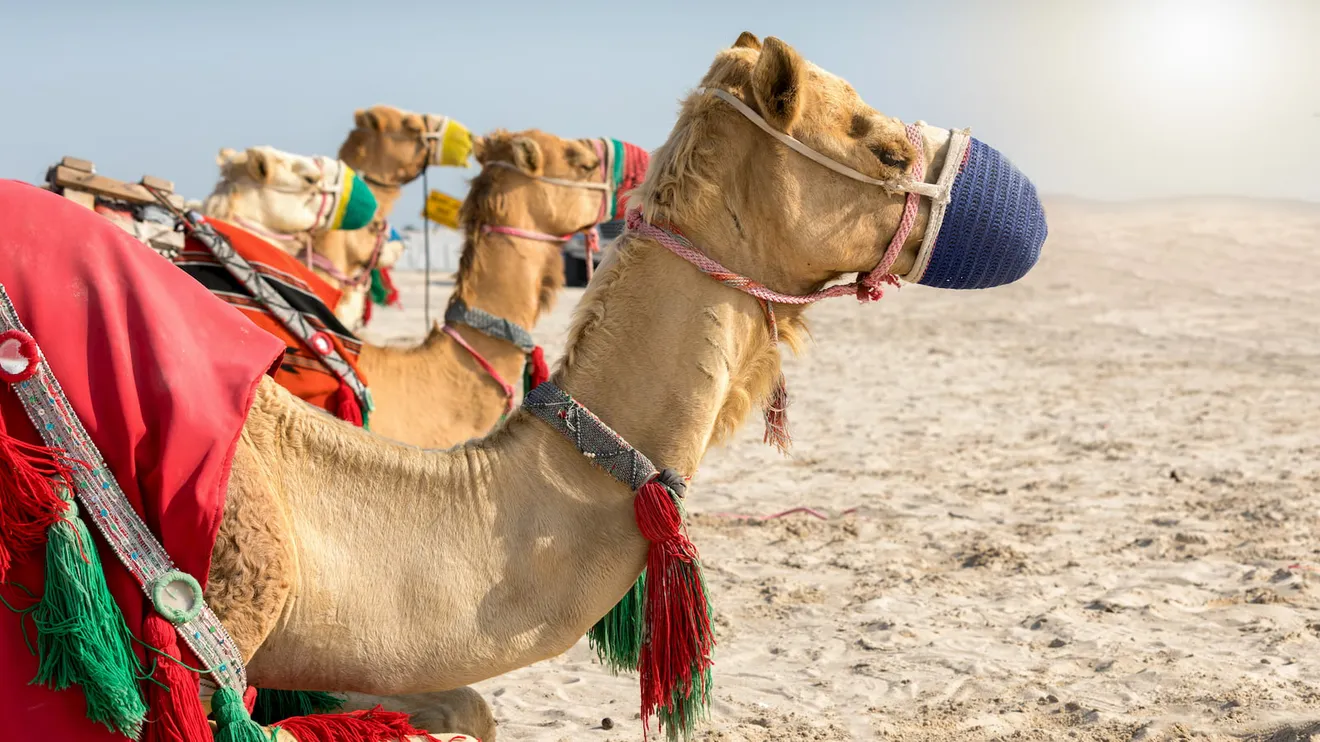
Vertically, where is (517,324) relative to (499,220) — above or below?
below

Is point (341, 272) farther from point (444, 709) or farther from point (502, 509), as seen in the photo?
point (502, 509)

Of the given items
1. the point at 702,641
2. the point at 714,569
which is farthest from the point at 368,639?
the point at 714,569

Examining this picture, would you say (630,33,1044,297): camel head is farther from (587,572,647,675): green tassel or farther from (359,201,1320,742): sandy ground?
(359,201,1320,742): sandy ground

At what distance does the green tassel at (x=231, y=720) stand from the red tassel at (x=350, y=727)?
0.14 metres

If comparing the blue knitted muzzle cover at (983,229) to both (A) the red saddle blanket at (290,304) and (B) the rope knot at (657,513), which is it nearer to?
(B) the rope knot at (657,513)

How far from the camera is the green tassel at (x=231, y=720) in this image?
205 cm

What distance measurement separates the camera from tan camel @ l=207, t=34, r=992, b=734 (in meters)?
2.16

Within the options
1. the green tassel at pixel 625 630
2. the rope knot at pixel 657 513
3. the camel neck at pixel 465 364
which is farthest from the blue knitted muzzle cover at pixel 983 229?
the camel neck at pixel 465 364

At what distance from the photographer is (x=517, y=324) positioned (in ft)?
17.2

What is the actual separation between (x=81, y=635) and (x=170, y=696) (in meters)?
0.17

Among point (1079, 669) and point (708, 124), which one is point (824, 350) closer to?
point (1079, 669)

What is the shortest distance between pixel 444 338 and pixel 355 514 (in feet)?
9.82

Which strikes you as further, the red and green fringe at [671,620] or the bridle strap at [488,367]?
the bridle strap at [488,367]

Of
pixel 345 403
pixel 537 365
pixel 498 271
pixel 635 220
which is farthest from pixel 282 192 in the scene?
pixel 635 220
